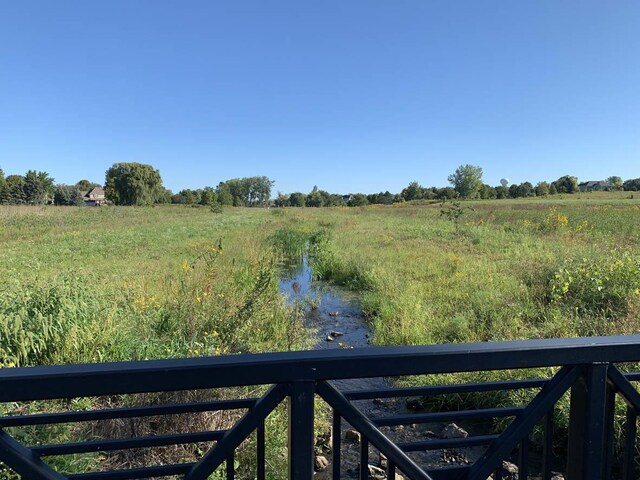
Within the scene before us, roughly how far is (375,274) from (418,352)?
10.7 meters

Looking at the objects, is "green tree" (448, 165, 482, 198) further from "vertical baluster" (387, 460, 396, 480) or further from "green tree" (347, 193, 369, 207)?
"vertical baluster" (387, 460, 396, 480)

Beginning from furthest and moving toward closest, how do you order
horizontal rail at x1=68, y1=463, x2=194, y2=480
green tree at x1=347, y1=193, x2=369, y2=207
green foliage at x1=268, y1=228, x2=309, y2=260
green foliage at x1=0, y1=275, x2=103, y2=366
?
1. green tree at x1=347, y1=193, x2=369, y2=207
2. green foliage at x1=268, y1=228, x2=309, y2=260
3. green foliage at x1=0, y1=275, x2=103, y2=366
4. horizontal rail at x1=68, y1=463, x2=194, y2=480

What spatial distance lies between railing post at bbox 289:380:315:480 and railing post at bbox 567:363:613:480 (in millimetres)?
972

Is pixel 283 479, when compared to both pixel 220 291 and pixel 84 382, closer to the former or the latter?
pixel 84 382

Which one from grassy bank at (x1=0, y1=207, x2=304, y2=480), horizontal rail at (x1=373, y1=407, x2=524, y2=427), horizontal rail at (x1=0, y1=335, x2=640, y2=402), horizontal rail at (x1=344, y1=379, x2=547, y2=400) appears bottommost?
grassy bank at (x1=0, y1=207, x2=304, y2=480)

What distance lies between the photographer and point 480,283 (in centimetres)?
977

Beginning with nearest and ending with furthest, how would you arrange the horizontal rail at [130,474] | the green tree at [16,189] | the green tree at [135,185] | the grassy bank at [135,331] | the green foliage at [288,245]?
the horizontal rail at [130,474]
the grassy bank at [135,331]
the green foliage at [288,245]
the green tree at [16,189]
the green tree at [135,185]

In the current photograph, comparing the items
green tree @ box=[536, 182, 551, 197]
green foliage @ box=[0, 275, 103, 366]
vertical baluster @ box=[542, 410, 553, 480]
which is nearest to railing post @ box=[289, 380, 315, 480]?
vertical baluster @ box=[542, 410, 553, 480]

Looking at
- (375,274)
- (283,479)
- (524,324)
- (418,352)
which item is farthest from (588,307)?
(418,352)

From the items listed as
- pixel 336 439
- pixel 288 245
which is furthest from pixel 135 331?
pixel 288 245

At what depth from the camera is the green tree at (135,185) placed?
232ft

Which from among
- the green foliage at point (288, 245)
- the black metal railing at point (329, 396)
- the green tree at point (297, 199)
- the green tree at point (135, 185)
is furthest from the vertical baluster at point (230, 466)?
the green tree at point (297, 199)

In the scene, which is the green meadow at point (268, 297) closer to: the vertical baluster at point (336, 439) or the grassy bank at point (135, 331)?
the grassy bank at point (135, 331)

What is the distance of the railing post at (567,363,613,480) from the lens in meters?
1.43
